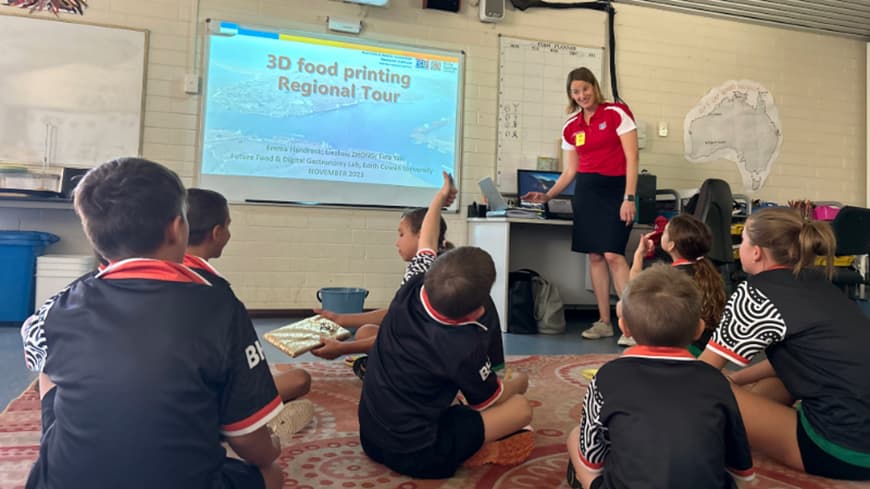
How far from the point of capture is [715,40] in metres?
A: 4.90

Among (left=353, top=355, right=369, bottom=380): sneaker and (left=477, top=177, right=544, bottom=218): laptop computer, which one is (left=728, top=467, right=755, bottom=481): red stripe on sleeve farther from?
(left=477, top=177, right=544, bottom=218): laptop computer

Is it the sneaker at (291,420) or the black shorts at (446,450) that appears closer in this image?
the black shorts at (446,450)

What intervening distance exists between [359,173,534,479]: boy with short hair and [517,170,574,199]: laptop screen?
119 inches

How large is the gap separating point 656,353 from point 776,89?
5.06 meters

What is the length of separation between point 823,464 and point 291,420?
1.37 metres

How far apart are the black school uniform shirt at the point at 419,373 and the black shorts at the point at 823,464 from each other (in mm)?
760

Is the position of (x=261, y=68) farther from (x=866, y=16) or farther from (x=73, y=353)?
(x=866, y=16)

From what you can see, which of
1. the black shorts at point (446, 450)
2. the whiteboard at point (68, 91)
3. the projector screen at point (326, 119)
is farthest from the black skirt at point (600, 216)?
the whiteboard at point (68, 91)

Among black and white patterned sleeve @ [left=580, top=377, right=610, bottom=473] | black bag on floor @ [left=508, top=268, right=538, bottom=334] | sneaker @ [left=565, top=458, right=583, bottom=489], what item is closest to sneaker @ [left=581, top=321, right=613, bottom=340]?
black bag on floor @ [left=508, top=268, right=538, bottom=334]

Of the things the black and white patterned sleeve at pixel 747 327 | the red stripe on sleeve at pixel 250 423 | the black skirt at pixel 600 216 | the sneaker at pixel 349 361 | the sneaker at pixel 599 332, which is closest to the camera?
the red stripe on sleeve at pixel 250 423

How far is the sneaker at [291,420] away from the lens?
160 cm

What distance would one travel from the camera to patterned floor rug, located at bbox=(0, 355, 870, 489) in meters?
1.35

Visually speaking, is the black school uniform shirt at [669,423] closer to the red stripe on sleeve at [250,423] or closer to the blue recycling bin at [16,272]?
the red stripe on sleeve at [250,423]

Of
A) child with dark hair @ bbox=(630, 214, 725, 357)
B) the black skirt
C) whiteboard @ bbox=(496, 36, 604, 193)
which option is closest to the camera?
child with dark hair @ bbox=(630, 214, 725, 357)
